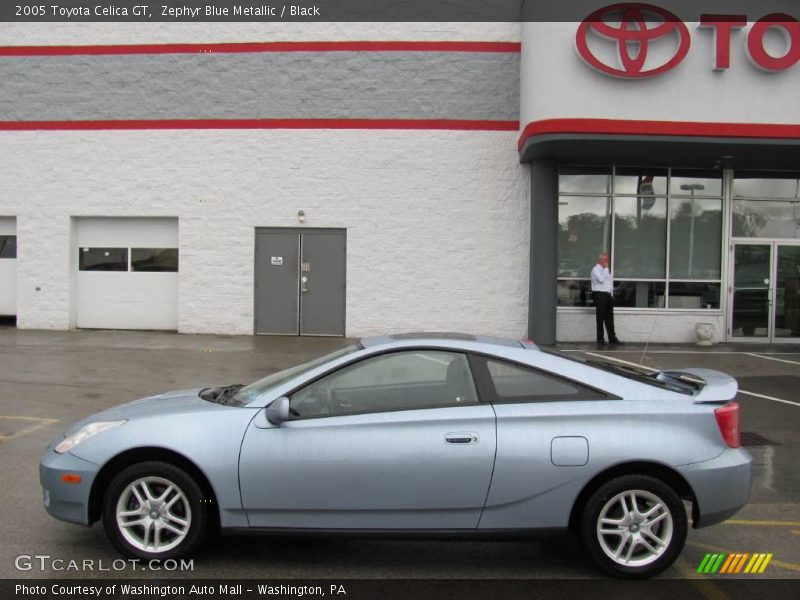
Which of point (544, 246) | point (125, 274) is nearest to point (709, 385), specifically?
point (544, 246)

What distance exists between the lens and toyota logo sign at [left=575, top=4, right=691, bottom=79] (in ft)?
41.1

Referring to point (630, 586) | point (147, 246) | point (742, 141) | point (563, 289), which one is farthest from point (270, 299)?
point (630, 586)

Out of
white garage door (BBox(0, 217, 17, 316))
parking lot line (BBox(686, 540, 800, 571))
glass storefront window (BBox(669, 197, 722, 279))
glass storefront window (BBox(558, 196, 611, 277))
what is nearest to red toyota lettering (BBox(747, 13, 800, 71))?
glass storefront window (BBox(669, 197, 722, 279))

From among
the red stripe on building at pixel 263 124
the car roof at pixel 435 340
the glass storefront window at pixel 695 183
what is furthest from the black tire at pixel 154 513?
the glass storefront window at pixel 695 183

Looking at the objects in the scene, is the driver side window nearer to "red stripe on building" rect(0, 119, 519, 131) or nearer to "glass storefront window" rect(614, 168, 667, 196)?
"red stripe on building" rect(0, 119, 519, 131)

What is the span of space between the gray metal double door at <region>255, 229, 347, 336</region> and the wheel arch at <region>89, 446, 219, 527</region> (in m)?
10.8

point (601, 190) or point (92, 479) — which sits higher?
point (601, 190)

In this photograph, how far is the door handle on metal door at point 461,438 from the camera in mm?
3949

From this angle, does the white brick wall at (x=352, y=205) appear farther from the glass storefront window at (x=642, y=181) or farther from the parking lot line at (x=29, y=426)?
the parking lot line at (x=29, y=426)

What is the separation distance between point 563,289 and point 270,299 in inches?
246

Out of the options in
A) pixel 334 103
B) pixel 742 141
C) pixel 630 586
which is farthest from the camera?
pixel 334 103

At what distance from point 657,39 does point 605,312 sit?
5.19 m

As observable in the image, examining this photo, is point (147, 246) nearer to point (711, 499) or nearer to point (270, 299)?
point (270, 299)

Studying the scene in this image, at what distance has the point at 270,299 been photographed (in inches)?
590
